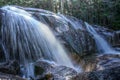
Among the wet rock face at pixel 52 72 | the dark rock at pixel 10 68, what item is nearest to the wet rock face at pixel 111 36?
the wet rock face at pixel 52 72

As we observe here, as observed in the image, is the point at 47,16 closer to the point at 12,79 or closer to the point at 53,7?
the point at 12,79

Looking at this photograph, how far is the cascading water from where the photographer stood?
8.66 meters

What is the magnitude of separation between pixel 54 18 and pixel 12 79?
5556 millimetres

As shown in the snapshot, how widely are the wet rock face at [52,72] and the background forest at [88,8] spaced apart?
9.86 metres

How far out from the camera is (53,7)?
61.6 ft

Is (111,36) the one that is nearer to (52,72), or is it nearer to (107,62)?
(107,62)

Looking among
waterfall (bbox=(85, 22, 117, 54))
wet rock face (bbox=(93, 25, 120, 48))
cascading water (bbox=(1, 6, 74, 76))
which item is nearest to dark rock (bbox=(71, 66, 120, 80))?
cascading water (bbox=(1, 6, 74, 76))

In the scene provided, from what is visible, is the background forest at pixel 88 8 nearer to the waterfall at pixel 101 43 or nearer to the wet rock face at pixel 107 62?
the waterfall at pixel 101 43

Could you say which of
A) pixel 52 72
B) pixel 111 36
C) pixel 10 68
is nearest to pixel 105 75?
pixel 52 72

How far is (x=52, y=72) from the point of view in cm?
633

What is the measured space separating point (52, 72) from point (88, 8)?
40.1 ft

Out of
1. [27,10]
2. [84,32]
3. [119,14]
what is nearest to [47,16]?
[27,10]

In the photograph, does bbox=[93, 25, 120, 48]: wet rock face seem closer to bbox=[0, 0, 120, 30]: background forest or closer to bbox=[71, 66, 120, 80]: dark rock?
bbox=[0, 0, 120, 30]: background forest

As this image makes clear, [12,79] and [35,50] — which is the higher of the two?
[12,79]
